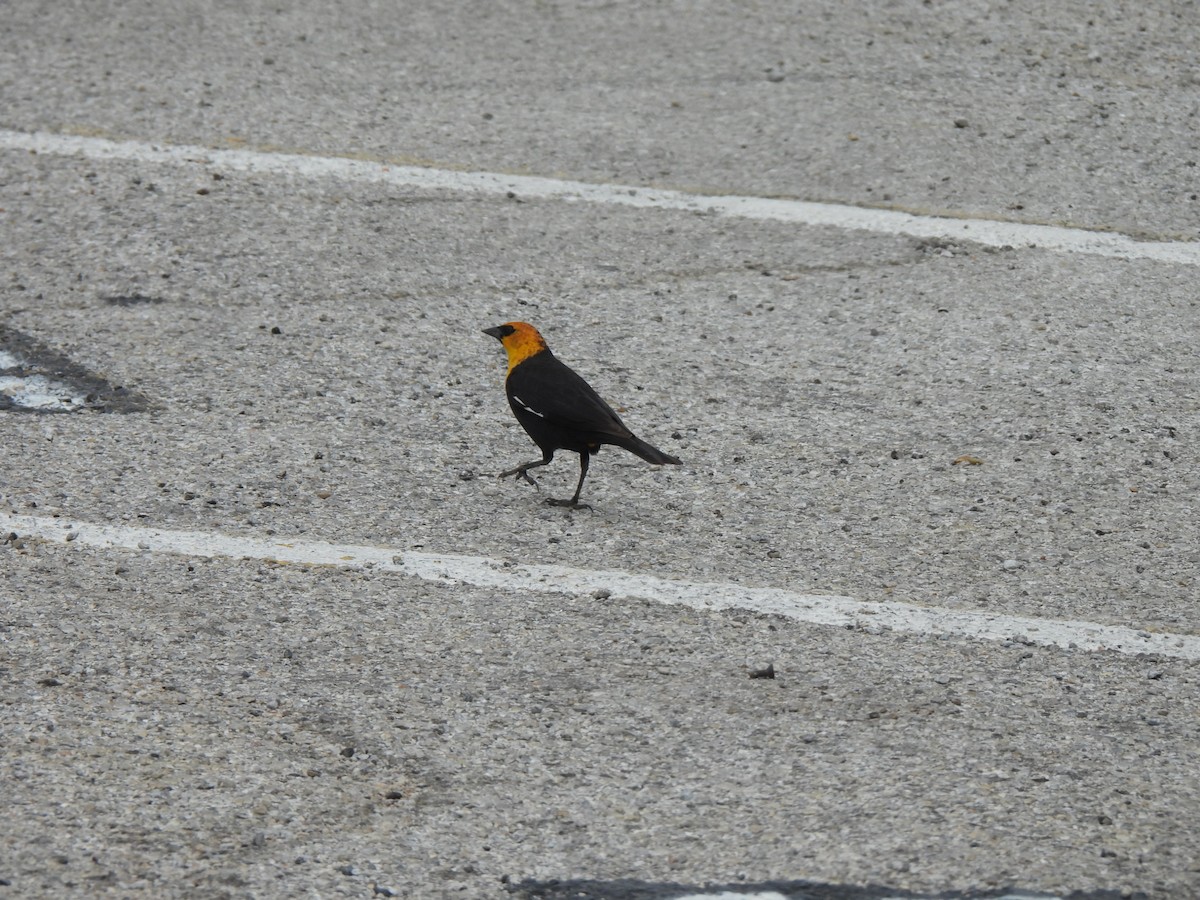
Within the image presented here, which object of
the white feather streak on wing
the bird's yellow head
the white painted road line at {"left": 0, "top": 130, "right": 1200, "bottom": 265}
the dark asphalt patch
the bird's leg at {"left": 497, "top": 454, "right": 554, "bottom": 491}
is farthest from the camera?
the white painted road line at {"left": 0, "top": 130, "right": 1200, "bottom": 265}

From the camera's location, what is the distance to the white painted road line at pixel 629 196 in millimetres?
8281

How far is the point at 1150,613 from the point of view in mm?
5246

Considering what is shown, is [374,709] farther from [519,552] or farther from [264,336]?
[264,336]

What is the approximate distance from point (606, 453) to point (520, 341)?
72cm

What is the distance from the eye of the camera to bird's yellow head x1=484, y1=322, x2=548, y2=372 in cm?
621

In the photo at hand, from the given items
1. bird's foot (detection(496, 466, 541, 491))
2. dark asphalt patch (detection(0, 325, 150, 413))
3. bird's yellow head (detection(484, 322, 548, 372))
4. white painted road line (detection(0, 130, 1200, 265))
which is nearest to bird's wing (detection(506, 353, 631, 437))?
bird's yellow head (detection(484, 322, 548, 372))

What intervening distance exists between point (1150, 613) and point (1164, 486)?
3.52ft

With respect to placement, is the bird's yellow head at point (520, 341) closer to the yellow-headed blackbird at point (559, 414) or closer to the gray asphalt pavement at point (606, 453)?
the yellow-headed blackbird at point (559, 414)

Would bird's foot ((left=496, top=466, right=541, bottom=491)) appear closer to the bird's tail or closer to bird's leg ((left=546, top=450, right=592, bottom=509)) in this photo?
bird's leg ((left=546, top=450, right=592, bottom=509))

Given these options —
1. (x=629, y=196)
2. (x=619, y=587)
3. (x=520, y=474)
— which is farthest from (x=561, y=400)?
(x=629, y=196)

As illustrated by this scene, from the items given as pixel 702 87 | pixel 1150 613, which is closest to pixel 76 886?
pixel 1150 613

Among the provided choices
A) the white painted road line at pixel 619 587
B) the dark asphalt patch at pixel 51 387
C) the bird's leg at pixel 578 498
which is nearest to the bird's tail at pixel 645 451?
the bird's leg at pixel 578 498

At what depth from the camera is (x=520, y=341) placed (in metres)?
6.25

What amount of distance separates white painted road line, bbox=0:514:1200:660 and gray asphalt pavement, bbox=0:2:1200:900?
78 millimetres
